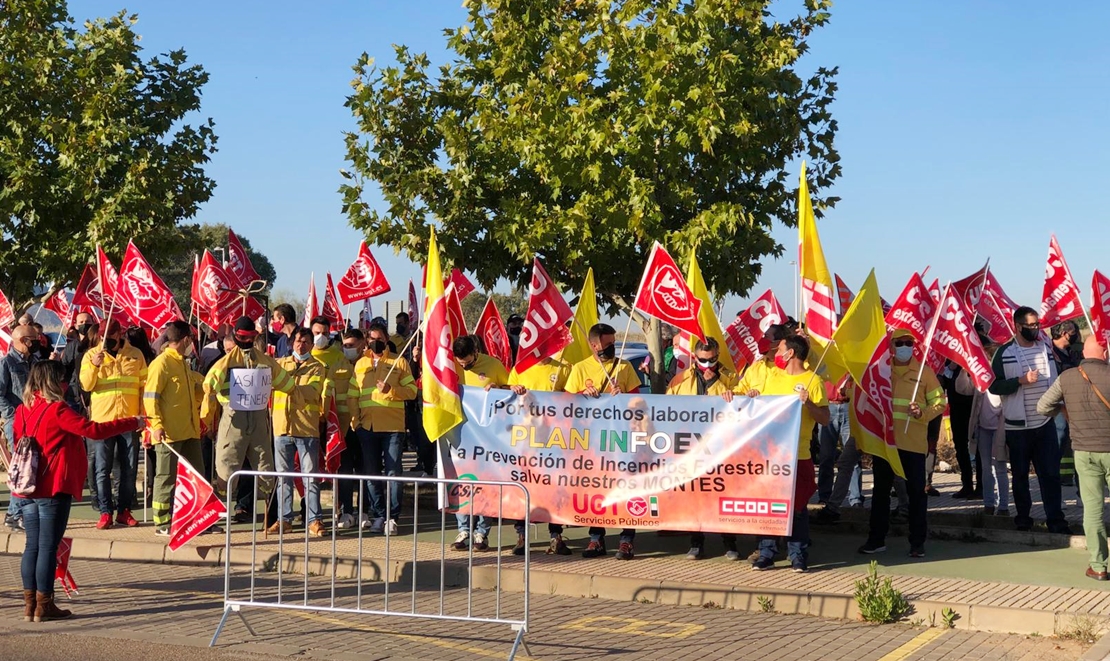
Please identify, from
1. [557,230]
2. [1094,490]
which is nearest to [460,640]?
[1094,490]

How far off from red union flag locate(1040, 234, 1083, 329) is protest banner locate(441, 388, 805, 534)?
4.95 metres

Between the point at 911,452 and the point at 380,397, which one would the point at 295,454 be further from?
the point at 911,452

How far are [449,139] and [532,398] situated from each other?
881 cm

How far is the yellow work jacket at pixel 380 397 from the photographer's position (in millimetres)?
12328

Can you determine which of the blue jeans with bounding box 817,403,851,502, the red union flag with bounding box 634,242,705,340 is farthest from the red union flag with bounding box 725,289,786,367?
the red union flag with bounding box 634,242,705,340

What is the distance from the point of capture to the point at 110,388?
12672 mm

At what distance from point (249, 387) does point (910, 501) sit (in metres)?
6.27

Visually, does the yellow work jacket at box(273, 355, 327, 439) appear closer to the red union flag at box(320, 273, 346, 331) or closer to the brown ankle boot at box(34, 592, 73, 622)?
the brown ankle boot at box(34, 592, 73, 622)

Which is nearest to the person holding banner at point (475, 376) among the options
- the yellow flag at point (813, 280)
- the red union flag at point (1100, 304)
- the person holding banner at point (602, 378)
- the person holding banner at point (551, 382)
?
the person holding banner at point (551, 382)

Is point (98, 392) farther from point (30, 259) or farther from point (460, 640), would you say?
point (30, 259)

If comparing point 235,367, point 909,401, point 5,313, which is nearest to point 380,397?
point 235,367

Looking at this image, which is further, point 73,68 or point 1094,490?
point 73,68

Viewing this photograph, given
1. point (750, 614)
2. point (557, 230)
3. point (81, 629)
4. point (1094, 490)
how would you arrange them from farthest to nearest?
1. point (557, 230)
2. point (1094, 490)
3. point (750, 614)
4. point (81, 629)

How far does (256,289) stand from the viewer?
1830 cm
